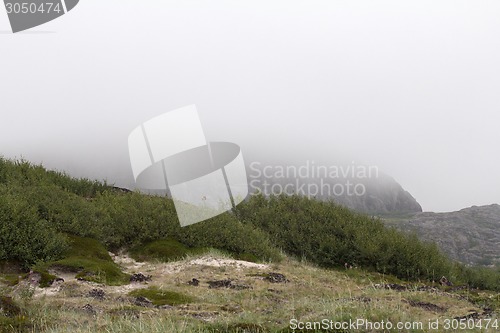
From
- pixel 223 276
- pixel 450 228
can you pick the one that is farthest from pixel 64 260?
pixel 450 228

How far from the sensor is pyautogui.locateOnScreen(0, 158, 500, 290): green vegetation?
19750 millimetres

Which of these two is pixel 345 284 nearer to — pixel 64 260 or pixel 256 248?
pixel 256 248

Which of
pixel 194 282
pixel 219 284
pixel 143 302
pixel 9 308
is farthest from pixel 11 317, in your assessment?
pixel 219 284

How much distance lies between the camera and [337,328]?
24.7ft

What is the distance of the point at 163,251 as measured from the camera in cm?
2438

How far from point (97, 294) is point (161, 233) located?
1156cm

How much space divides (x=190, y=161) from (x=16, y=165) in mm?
12552

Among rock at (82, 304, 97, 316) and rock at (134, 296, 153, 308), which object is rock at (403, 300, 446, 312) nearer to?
rock at (134, 296, 153, 308)

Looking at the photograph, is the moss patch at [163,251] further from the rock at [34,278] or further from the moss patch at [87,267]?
the rock at [34,278]

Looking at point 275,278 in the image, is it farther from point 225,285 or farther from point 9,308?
point 9,308

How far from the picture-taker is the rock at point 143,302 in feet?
43.1

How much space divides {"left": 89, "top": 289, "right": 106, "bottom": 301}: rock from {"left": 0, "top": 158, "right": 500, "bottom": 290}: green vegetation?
2.28 meters

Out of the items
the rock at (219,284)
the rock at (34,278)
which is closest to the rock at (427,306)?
the rock at (219,284)

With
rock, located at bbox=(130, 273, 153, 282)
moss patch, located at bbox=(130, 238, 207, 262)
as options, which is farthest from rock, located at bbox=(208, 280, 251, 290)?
moss patch, located at bbox=(130, 238, 207, 262)
